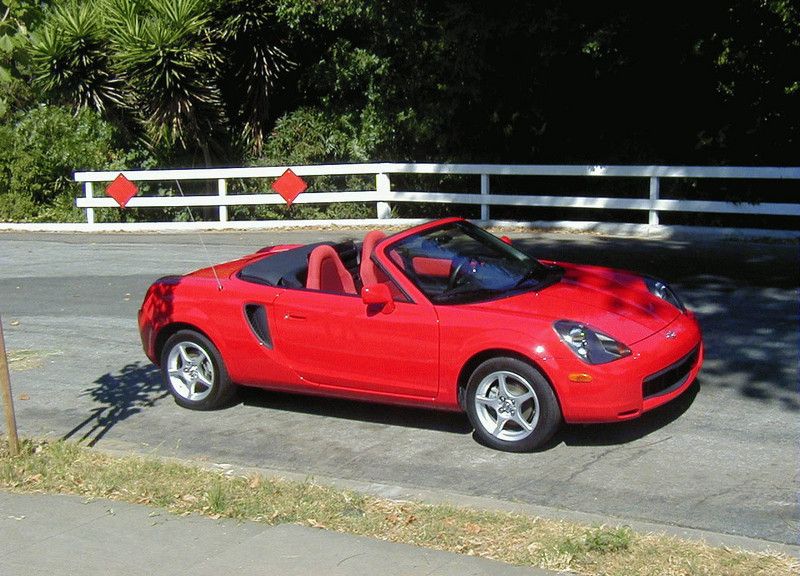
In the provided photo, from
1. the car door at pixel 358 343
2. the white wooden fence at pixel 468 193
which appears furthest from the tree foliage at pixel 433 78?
the car door at pixel 358 343

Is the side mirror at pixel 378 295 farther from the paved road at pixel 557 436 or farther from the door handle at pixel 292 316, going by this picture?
the paved road at pixel 557 436

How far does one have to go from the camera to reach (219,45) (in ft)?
67.2

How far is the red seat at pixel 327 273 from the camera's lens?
770cm

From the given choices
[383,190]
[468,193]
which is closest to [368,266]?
[383,190]

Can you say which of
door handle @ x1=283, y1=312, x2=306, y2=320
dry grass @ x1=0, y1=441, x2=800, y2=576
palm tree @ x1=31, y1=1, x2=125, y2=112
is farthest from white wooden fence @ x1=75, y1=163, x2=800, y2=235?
dry grass @ x1=0, y1=441, x2=800, y2=576

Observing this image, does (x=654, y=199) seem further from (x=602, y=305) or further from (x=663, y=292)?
(x=602, y=305)

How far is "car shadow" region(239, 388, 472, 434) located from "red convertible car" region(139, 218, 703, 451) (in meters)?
0.40

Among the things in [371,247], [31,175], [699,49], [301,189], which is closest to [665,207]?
[699,49]

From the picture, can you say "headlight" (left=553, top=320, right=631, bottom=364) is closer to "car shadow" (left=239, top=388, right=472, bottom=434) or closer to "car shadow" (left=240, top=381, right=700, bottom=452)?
"car shadow" (left=240, top=381, right=700, bottom=452)

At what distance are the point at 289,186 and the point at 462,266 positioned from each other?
38.3 feet

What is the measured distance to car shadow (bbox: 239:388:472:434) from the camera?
24.8ft

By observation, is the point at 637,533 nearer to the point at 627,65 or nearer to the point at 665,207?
the point at 665,207

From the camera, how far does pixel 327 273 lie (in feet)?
25.5

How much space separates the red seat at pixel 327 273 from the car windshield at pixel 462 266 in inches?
20.1
